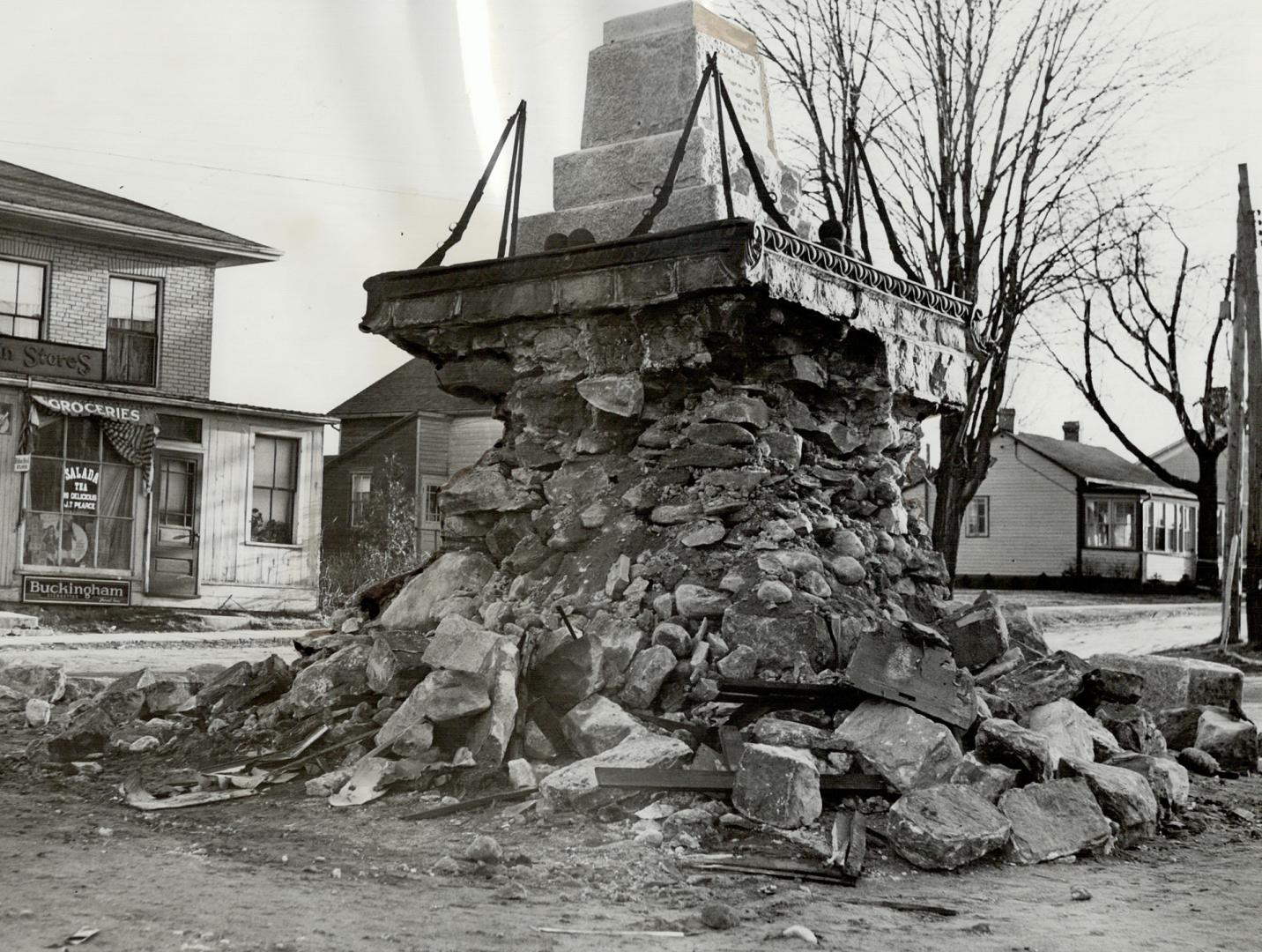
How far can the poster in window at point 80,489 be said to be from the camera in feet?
62.9

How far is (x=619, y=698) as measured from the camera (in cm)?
529

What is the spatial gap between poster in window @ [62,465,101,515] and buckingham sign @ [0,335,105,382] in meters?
1.63

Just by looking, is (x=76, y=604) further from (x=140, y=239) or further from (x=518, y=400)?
(x=518, y=400)

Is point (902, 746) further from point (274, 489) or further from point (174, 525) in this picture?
point (274, 489)

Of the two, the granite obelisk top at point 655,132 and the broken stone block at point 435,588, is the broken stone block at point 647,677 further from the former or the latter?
the granite obelisk top at point 655,132

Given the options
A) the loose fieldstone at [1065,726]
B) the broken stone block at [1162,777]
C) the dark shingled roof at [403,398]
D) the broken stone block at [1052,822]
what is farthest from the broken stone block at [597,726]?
the dark shingled roof at [403,398]

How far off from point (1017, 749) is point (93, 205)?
19.6 m

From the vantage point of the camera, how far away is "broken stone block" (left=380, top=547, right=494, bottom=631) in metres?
6.19

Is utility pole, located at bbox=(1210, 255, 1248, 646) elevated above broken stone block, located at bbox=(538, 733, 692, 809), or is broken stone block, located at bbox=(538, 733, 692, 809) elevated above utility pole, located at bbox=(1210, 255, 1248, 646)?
utility pole, located at bbox=(1210, 255, 1248, 646)

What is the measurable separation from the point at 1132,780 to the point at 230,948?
337 centimetres

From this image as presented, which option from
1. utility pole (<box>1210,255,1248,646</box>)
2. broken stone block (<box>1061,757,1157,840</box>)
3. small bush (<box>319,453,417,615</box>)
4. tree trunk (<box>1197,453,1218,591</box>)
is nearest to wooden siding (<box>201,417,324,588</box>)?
small bush (<box>319,453,417,615</box>)

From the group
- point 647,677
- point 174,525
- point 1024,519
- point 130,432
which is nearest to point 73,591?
point 174,525

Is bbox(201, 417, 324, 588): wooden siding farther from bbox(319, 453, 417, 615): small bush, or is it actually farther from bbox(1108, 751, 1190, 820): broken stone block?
bbox(1108, 751, 1190, 820): broken stone block

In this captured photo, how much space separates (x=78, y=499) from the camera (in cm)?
1928
